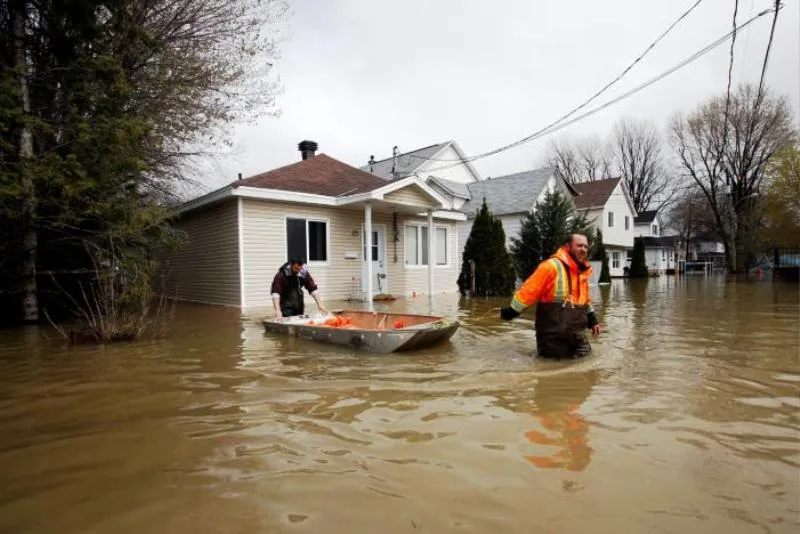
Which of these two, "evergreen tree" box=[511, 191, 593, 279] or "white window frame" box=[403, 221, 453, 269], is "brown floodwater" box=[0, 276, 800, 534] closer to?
"white window frame" box=[403, 221, 453, 269]

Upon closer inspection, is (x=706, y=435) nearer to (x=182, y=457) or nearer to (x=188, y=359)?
(x=182, y=457)

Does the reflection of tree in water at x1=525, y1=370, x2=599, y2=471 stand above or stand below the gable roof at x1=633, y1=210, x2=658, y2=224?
below

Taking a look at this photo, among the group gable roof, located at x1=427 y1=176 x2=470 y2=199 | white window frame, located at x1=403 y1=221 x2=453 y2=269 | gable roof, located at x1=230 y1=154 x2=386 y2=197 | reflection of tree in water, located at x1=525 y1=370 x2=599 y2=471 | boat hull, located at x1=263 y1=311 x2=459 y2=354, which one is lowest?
reflection of tree in water, located at x1=525 y1=370 x2=599 y2=471

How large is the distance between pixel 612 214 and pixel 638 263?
13.4 feet

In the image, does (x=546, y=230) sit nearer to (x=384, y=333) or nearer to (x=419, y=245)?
(x=419, y=245)

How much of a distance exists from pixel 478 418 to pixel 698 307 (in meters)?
11.5

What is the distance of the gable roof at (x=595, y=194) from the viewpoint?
34.8m

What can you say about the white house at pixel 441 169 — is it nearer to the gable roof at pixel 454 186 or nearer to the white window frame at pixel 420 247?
the gable roof at pixel 454 186

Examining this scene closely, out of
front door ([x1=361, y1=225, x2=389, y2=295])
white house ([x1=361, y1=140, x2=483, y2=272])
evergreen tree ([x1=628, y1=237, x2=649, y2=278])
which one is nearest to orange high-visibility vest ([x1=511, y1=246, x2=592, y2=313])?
front door ([x1=361, y1=225, x2=389, y2=295])

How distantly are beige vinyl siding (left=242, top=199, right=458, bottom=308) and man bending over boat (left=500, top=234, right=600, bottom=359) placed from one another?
Answer: 8.92 m

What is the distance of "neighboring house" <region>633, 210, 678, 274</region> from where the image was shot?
45.9m

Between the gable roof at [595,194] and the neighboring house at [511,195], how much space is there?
275 inches

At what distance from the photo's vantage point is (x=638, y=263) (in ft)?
116

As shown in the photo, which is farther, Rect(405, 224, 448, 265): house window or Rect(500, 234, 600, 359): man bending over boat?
Rect(405, 224, 448, 265): house window
